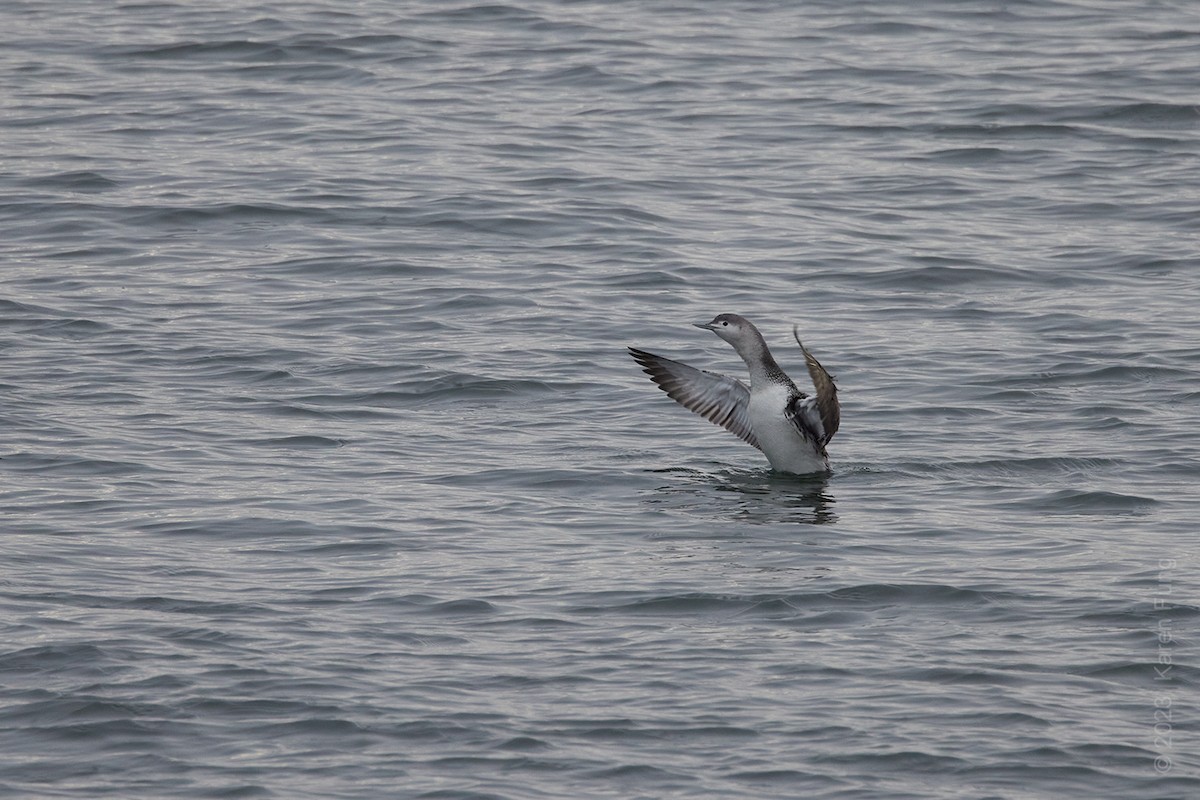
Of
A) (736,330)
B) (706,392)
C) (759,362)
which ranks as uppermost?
(736,330)

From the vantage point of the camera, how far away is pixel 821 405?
1109 centimetres

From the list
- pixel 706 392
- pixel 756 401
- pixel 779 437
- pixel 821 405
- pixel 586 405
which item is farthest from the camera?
pixel 586 405

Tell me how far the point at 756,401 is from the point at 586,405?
5.02 feet

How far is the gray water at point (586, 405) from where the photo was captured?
7.85 m

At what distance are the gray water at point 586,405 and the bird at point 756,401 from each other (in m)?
0.24

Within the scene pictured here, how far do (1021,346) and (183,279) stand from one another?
722cm

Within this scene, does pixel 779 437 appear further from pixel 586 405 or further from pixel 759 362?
pixel 586 405

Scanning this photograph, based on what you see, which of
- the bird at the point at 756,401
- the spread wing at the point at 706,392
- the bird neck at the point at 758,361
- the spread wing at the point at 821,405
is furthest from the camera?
the spread wing at the point at 706,392

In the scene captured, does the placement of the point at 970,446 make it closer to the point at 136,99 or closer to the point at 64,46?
the point at 136,99

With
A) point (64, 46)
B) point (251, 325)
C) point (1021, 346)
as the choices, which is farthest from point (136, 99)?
point (1021, 346)

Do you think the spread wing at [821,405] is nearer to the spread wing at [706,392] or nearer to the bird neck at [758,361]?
the bird neck at [758,361]

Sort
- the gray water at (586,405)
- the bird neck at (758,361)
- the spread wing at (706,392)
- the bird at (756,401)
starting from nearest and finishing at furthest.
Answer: the gray water at (586,405), the bird at (756,401), the bird neck at (758,361), the spread wing at (706,392)

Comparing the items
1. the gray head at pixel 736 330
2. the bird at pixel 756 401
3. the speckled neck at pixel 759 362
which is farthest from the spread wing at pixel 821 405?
the gray head at pixel 736 330

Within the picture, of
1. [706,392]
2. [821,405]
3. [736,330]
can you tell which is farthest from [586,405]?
[821,405]
